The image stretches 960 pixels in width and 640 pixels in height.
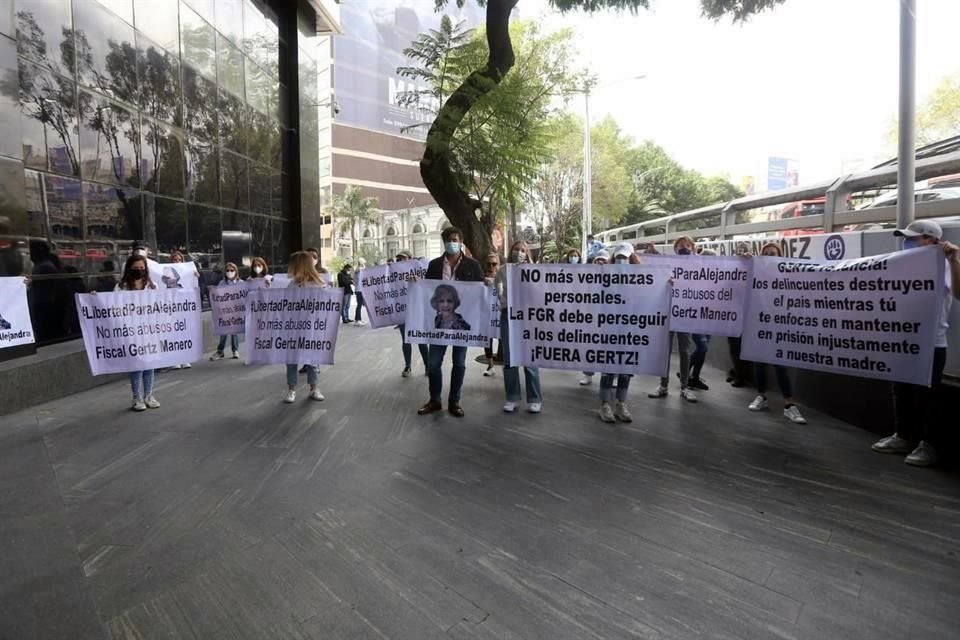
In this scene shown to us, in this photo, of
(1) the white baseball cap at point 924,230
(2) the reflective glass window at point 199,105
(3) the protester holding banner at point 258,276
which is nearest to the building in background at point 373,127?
(2) the reflective glass window at point 199,105

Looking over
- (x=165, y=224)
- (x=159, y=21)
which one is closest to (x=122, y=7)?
(x=159, y=21)

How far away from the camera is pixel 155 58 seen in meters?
11.0

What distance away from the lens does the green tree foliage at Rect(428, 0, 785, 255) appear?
8617 millimetres

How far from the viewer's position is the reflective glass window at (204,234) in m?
12.4

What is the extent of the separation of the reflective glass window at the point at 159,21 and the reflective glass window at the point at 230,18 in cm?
207

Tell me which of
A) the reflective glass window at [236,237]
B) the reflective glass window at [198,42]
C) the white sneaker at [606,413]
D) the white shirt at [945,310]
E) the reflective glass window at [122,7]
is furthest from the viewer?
the reflective glass window at [236,237]

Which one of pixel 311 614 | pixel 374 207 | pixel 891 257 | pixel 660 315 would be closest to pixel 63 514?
pixel 311 614

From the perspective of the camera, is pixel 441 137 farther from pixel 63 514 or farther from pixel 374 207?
pixel 374 207

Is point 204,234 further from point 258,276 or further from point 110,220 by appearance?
point 258,276

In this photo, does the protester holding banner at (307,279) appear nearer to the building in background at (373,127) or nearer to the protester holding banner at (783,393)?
the protester holding banner at (783,393)

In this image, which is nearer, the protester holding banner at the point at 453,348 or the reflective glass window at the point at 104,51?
the protester holding banner at the point at 453,348

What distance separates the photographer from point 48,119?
322 inches

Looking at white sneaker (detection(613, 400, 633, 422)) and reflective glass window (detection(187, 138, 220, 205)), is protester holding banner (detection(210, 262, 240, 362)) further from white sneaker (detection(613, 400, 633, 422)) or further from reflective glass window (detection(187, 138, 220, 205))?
white sneaker (detection(613, 400, 633, 422))

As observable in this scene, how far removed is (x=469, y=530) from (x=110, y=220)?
8.95 m
